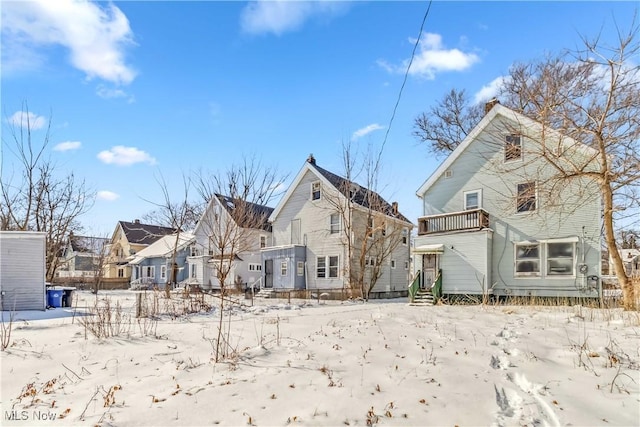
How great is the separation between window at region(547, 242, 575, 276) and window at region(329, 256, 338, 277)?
1103 cm

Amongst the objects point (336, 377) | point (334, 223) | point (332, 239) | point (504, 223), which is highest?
point (334, 223)

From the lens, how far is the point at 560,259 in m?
15.0

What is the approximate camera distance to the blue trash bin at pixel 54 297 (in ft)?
48.3

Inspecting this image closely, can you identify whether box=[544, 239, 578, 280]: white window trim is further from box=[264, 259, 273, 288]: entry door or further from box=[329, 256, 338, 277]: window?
box=[264, 259, 273, 288]: entry door

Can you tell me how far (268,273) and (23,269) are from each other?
1385 centimetres

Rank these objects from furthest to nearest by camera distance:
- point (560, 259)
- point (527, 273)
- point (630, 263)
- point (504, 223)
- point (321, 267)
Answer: point (630, 263), point (321, 267), point (504, 223), point (527, 273), point (560, 259)

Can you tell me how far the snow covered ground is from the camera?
12.8 feet

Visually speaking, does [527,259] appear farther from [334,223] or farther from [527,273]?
[334,223]

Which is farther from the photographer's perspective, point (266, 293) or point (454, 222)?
point (266, 293)

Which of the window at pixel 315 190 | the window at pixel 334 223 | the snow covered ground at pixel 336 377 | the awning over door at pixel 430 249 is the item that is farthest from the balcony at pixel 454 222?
the snow covered ground at pixel 336 377

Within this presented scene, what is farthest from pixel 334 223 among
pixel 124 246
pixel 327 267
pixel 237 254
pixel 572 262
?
pixel 124 246

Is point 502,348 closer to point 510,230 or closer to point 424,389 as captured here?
point 424,389

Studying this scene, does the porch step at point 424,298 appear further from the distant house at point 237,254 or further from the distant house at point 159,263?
the distant house at point 159,263

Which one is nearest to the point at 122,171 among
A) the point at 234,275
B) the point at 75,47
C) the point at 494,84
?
the point at 75,47
